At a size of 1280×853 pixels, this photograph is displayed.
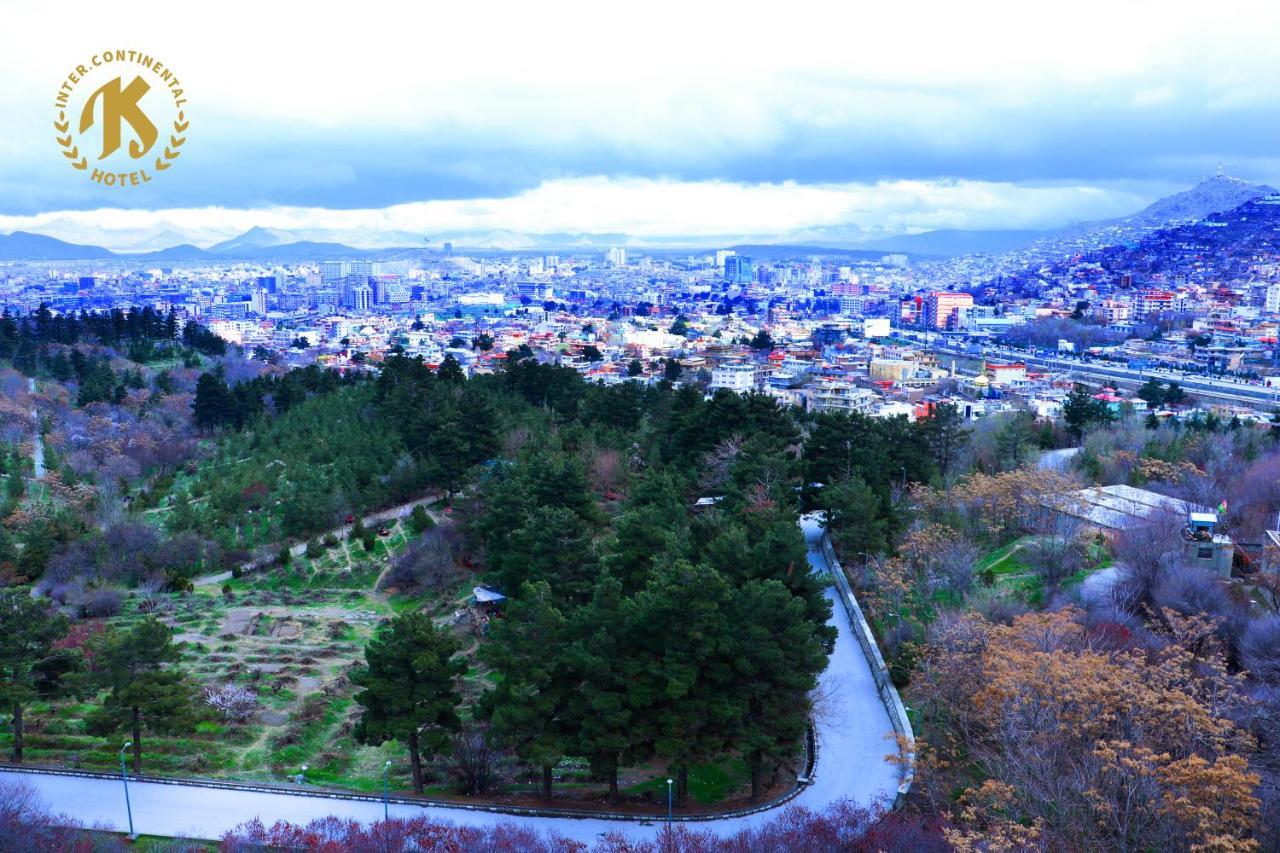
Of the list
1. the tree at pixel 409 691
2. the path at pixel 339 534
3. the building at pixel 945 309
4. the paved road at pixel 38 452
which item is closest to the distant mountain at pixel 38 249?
the building at pixel 945 309

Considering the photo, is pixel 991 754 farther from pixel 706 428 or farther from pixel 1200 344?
pixel 1200 344

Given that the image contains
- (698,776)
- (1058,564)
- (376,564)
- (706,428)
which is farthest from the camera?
(706,428)

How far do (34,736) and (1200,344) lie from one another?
202 feet

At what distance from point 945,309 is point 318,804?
8799cm

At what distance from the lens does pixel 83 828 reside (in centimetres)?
949

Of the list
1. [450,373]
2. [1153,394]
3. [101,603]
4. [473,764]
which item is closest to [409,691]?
[473,764]

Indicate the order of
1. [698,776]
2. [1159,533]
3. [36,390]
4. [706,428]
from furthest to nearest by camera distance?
[36,390], [706,428], [1159,533], [698,776]

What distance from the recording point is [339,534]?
20.5 metres

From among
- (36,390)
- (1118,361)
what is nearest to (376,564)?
(36,390)

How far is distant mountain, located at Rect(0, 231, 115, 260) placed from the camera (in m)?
156

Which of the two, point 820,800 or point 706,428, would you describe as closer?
point 820,800

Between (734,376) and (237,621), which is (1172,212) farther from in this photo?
(237,621)

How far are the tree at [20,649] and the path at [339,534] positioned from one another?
7.31 meters

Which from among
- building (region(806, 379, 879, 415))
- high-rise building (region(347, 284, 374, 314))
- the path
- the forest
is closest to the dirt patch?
the forest
